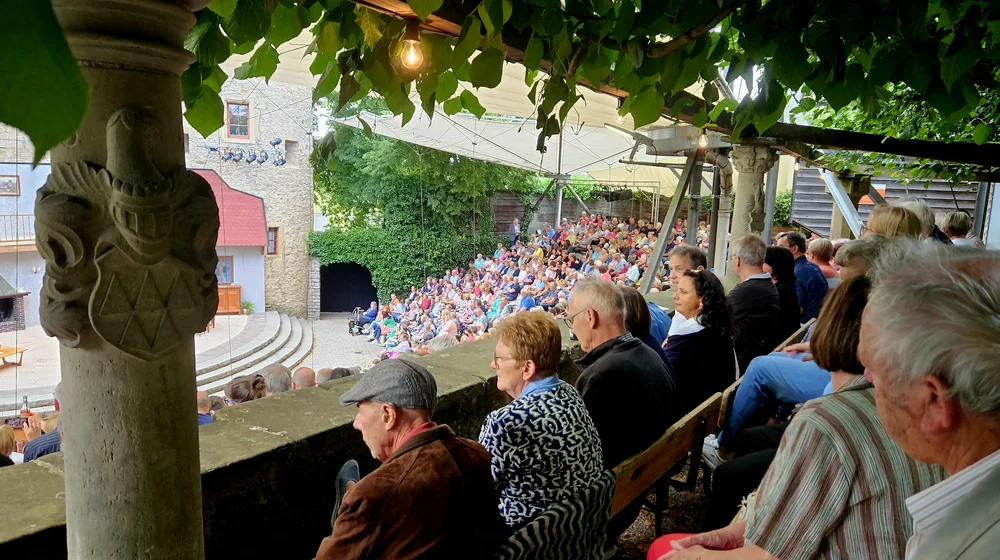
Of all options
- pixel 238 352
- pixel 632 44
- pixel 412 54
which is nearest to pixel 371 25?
pixel 412 54

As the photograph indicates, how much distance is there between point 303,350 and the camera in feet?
66.3

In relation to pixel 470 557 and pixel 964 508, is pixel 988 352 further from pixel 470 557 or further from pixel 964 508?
pixel 470 557

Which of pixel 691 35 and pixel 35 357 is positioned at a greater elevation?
pixel 691 35

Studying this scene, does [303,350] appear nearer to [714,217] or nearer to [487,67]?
[714,217]

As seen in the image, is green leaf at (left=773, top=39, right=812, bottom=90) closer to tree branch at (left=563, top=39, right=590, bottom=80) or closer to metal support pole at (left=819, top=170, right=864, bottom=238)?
tree branch at (left=563, top=39, right=590, bottom=80)

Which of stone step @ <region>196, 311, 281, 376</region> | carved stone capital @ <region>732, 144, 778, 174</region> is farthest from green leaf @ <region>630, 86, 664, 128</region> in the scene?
stone step @ <region>196, 311, 281, 376</region>

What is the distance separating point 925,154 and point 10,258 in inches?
741

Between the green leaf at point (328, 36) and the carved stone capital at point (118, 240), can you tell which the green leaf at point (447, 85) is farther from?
the carved stone capital at point (118, 240)

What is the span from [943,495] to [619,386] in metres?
1.49

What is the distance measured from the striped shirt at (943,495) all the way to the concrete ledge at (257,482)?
5.55ft

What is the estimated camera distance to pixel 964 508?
81 cm

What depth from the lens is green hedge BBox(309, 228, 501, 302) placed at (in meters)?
25.4

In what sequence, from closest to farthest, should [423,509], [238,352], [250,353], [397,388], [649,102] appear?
[423,509]
[397,388]
[649,102]
[238,352]
[250,353]

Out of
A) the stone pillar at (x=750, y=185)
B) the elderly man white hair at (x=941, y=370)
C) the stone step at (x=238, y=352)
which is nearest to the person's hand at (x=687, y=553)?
the elderly man white hair at (x=941, y=370)
